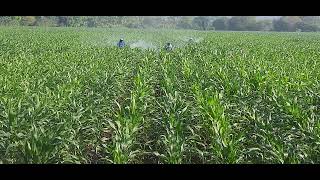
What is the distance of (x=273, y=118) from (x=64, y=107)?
2926mm

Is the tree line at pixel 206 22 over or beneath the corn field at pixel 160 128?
over

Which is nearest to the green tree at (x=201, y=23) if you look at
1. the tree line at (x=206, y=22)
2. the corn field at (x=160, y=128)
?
the tree line at (x=206, y=22)

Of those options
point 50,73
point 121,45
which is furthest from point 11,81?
point 121,45

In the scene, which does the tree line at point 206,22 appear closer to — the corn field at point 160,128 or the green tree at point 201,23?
the green tree at point 201,23

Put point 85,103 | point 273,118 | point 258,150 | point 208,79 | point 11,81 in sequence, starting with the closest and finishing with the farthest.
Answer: point 258,150
point 273,118
point 85,103
point 11,81
point 208,79

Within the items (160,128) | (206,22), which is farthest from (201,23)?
(160,128)

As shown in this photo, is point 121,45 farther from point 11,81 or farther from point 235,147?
point 235,147

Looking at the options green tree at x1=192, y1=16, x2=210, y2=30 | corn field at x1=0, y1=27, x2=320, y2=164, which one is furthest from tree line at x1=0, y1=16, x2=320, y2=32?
corn field at x1=0, y1=27, x2=320, y2=164

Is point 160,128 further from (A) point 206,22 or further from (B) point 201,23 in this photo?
(B) point 201,23

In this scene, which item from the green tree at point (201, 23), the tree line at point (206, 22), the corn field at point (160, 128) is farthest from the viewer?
the green tree at point (201, 23)

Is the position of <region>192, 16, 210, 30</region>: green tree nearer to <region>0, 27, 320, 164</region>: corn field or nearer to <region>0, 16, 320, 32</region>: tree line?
<region>0, 16, 320, 32</region>: tree line

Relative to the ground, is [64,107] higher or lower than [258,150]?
higher

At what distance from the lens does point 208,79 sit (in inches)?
322
